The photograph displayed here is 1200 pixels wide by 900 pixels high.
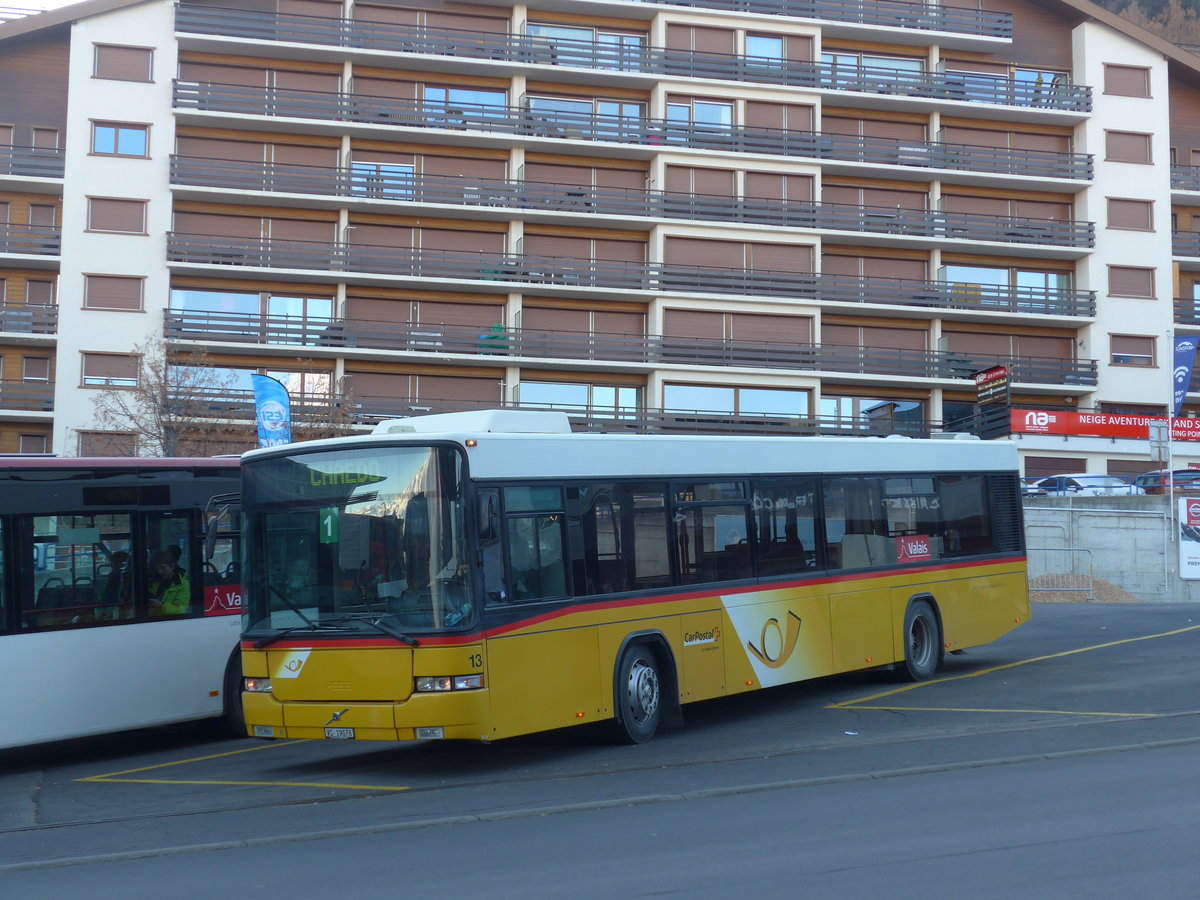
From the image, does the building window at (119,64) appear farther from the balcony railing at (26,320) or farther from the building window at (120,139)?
the balcony railing at (26,320)

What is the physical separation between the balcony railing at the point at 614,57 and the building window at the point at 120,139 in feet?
12.7

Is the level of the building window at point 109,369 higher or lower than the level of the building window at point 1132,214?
lower

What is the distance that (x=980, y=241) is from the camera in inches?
2028

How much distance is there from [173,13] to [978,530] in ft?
125

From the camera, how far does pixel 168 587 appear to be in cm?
1327

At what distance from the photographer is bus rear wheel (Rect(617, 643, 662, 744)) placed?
12180 millimetres

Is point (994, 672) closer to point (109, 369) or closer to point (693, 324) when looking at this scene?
point (693, 324)

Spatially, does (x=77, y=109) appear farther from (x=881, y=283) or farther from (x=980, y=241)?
(x=980, y=241)

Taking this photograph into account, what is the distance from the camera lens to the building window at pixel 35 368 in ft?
152

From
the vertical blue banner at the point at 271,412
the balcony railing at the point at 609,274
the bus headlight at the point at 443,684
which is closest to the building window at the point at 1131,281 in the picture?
the balcony railing at the point at 609,274

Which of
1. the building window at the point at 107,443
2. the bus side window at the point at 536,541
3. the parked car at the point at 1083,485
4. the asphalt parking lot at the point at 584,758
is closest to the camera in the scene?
the asphalt parking lot at the point at 584,758

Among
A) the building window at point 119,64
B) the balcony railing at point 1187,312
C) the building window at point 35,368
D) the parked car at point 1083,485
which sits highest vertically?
the building window at point 119,64

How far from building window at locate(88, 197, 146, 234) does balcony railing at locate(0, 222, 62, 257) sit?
6.84 ft

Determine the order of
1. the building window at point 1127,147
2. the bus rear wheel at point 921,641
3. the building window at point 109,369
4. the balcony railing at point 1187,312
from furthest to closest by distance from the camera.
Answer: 1. the balcony railing at point 1187,312
2. the building window at point 1127,147
3. the building window at point 109,369
4. the bus rear wheel at point 921,641
